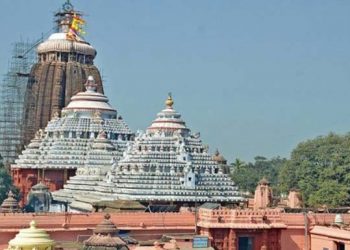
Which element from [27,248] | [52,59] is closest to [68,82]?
[52,59]

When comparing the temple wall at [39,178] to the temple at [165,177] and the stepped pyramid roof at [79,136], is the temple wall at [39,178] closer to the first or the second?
the stepped pyramid roof at [79,136]

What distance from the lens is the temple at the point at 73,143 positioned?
4438cm

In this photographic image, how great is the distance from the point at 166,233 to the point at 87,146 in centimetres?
1988

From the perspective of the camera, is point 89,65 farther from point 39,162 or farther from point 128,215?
point 128,215

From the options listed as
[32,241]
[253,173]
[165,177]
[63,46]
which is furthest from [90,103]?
[32,241]

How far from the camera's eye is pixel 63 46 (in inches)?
2179

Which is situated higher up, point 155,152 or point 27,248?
point 155,152

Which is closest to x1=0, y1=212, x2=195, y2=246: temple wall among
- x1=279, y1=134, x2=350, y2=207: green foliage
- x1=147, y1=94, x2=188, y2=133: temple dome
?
x1=147, y1=94, x2=188, y2=133: temple dome

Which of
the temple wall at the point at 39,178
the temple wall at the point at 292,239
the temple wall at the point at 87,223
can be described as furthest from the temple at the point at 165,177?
the temple wall at the point at 39,178

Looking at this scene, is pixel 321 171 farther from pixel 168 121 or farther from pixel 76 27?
pixel 76 27

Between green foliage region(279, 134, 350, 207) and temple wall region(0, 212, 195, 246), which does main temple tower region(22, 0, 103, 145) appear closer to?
green foliage region(279, 134, 350, 207)

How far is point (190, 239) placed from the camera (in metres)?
24.6

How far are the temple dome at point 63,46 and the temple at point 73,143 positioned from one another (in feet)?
24.6

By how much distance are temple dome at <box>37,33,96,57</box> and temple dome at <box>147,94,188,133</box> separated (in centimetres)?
1913
